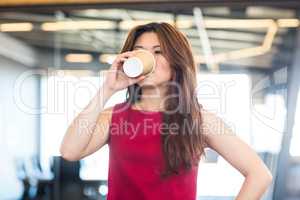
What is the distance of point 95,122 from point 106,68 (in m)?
1.35

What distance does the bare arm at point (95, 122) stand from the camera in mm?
689

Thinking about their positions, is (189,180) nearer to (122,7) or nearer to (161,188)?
(161,188)

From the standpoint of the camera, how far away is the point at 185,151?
2.35ft

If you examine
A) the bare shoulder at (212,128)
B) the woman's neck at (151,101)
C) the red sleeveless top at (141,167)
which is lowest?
the red sleeveless top at (141,167)

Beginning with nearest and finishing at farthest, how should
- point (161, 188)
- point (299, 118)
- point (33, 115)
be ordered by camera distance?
point (161, 188)
point (299, 118)
point (33, 115)

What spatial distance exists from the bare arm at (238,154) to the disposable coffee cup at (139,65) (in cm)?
14

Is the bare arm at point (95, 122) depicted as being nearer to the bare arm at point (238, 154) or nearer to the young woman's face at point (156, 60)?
the young woman's face at point (156, 60)

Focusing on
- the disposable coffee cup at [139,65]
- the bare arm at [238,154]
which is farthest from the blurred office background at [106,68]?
the disposable coffee cup at [139,65]

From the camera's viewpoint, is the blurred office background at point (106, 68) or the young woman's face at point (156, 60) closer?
the young woman's face at point (156, 60)

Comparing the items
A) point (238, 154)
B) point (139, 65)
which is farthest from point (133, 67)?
point (238, 154)

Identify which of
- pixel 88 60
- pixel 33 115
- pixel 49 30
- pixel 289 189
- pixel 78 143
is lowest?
pixel 289 189

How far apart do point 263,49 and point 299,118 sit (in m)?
0.42

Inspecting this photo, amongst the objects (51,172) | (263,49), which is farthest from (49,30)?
(263,49)

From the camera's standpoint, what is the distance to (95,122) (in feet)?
2.31
